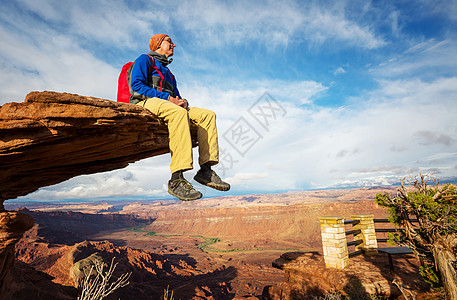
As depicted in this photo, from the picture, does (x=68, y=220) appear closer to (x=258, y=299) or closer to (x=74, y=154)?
(x=258, y=299)

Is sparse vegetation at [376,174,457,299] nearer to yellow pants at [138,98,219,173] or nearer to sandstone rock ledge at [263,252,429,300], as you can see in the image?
sandstone rock ledge at [263,252,429,300]

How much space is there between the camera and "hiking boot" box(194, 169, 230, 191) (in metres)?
3.00

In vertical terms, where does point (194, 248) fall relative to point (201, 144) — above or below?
below

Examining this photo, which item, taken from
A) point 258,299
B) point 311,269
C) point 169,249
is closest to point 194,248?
point 169,249

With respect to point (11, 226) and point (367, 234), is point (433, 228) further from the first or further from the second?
point (11, 226)

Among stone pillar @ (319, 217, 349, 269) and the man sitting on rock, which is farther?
stone pillar @ (319, 217, 349, 269)

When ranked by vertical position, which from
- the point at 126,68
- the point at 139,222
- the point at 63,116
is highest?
the point at 126,68

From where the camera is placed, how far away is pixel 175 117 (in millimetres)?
2992

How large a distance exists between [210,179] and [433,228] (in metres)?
4.23

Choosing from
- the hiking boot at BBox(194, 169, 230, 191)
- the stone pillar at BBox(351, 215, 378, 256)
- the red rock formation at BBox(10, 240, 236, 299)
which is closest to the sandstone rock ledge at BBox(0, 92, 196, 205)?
the hiking boot at BBox(194, 169, 230, 191)

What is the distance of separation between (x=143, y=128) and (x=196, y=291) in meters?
19.6

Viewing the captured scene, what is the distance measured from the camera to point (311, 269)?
812 centimetres

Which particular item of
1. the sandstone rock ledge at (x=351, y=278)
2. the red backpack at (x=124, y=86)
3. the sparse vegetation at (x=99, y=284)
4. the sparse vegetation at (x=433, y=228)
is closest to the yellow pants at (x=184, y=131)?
the red backpack at (x=124, y=86)

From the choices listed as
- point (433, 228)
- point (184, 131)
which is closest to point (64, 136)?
point (184, 131)
